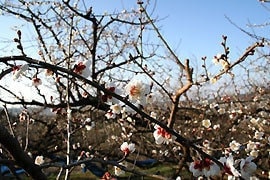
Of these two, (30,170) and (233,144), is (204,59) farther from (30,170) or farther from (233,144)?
(30,170)

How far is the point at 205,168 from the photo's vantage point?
1.38 metres

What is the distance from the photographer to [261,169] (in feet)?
16.9

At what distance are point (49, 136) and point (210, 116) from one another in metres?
2.93

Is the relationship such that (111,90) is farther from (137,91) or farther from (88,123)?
(88,123)

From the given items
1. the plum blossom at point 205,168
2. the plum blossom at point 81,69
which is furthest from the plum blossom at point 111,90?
the plum blossom at point 205,168

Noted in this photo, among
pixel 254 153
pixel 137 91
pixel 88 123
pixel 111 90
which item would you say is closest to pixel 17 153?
pixel 111 90

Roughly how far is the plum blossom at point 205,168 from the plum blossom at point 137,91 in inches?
17.1

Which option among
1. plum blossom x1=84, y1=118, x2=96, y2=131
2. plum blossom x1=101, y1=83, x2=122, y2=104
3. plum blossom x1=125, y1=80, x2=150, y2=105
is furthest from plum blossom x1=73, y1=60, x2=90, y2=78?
plum blossom x1=84, y1=118, x2=96, y2=131

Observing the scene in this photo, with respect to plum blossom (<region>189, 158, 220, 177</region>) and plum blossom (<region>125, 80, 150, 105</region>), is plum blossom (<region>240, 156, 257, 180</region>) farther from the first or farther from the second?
plum blossom (<region>125, 80, 150, 105</region>)

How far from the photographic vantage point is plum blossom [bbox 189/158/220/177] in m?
1.38

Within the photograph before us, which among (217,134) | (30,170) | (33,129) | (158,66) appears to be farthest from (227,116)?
(30,170)

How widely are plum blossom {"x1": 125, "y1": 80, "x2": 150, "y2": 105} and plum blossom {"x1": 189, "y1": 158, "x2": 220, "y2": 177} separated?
0.43m

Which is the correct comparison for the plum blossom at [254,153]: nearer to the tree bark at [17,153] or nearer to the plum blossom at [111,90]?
the plum blossom at [111,90]

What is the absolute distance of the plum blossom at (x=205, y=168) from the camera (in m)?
1.38
